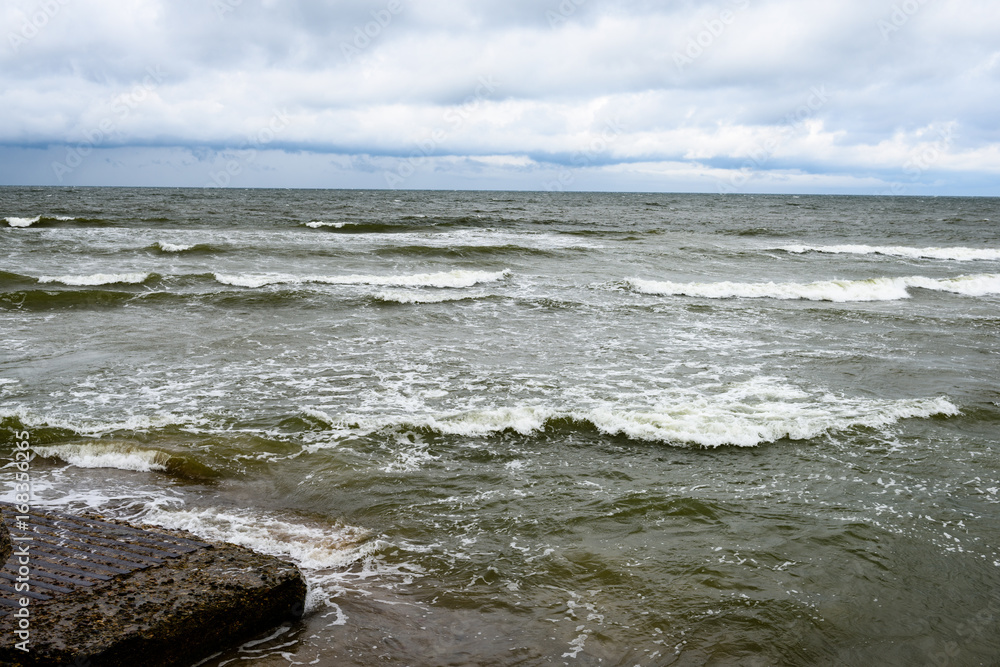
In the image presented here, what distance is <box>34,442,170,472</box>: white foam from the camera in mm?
6836

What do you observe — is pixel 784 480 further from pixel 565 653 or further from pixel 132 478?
pixel 132 478

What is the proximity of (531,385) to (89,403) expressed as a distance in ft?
20.3

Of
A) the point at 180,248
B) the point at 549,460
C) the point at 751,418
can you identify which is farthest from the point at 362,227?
the point at 549,460

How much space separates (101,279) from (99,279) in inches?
2.7

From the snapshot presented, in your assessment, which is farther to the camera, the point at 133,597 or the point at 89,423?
the point at 89,423

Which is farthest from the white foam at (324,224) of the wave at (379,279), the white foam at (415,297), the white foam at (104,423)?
the white foam at (104,423)

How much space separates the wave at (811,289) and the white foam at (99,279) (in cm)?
1468

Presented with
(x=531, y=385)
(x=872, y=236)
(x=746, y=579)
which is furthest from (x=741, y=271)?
(x=872, y=236)

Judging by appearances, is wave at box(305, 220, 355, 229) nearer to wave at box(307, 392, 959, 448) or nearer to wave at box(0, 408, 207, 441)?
wave at box(0, 408, 207, 441)

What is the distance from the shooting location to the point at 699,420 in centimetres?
809

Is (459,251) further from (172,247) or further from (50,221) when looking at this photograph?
(50,221)

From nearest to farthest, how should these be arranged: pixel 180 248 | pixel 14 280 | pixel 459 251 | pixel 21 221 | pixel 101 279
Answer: pixel 14 280, pixel 101 279, pixel 180 248, pixel 459 251, pixel 21 221

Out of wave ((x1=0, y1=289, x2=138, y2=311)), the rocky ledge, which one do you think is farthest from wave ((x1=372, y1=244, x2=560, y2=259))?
the rocky ledge

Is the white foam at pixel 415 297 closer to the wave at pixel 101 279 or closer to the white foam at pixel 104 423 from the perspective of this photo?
the wave at pixel 101 279
